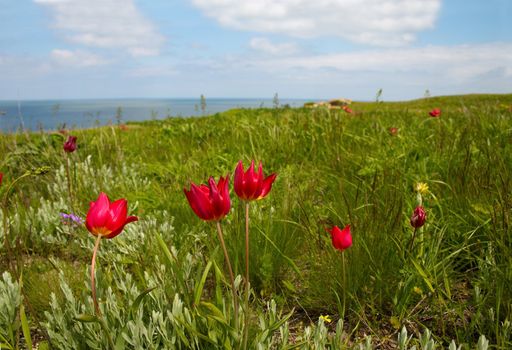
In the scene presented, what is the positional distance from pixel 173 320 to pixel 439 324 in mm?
1345

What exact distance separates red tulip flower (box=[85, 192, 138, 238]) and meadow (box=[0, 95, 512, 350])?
20 cm

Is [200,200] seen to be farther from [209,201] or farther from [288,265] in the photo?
[288,265]

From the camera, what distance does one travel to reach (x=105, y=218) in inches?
58.2

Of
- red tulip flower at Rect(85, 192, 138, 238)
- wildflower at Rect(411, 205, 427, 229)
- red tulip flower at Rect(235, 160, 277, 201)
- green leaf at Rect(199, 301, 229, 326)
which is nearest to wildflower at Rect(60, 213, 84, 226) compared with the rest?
red tulip flower at Rect(85, 192, 138, 238)

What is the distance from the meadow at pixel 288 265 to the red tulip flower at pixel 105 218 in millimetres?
196

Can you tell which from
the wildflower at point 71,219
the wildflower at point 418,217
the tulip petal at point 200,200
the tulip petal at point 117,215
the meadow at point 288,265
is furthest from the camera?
the wildflower at point 71,219

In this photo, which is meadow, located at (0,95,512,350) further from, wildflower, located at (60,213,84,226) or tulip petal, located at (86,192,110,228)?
tulip petal, located at (86,192,110,228)

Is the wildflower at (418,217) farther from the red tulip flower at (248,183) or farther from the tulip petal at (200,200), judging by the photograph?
the tulip petal at (200,200)

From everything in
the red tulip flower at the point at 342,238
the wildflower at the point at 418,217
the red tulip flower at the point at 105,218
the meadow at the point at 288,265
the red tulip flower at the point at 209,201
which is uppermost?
the red tulip flower at the point at 209,201

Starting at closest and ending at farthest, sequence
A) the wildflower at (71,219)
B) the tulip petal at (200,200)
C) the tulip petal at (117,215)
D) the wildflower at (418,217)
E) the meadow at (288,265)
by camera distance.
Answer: the tulip petal at (200,200), the tulip petal at (117,215), the meadow at (288,265), the wildflower at (418,217), the wildflower at (71,219)

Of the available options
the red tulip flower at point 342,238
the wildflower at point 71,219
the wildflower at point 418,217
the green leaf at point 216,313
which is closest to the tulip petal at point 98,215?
the green leaf at point 216,313

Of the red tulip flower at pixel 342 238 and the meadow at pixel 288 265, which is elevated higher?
the red tulip flower at pixel 342 238

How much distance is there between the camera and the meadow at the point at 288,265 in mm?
1810

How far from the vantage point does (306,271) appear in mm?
2701
